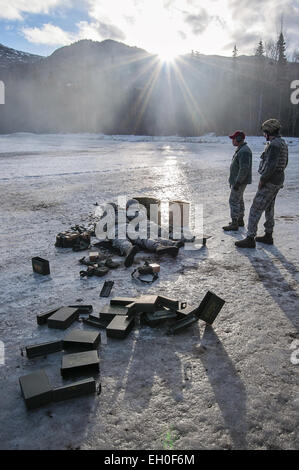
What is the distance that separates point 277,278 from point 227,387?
2.27 metres

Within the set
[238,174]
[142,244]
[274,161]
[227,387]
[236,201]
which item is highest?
[274,161]

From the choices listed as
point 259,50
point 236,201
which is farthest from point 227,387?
point 259,50

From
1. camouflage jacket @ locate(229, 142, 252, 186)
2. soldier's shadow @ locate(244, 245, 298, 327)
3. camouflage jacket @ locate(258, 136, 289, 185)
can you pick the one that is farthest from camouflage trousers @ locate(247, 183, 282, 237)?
camouflage jacket @ locate(229, 142, 252, 186)

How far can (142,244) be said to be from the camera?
5.31 metres

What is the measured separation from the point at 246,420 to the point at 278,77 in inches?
1985

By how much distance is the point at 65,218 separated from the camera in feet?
23.0

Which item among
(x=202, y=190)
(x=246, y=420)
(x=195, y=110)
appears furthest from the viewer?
(x=195, y=110)

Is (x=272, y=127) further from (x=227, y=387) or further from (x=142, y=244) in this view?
(x=227, y=387)

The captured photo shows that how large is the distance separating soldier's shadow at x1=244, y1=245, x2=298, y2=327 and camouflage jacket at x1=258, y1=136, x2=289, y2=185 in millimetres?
1231

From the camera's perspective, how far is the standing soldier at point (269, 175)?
490 cm

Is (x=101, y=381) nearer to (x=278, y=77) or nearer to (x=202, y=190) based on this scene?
(x=202, y=190)

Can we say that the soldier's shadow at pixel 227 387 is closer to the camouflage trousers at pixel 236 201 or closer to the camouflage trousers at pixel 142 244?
the camouflage trousers at pixel 142 244
